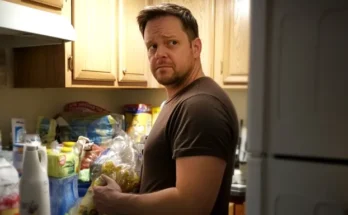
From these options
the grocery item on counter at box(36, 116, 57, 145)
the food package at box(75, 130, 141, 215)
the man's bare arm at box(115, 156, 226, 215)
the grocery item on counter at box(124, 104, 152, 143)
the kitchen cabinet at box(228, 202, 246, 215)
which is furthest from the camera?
the grocery item on counter at box(124, 104, 152, 143)

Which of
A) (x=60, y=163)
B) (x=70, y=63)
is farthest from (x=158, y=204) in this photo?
(x=70, y=63)

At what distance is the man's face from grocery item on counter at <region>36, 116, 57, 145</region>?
74cm

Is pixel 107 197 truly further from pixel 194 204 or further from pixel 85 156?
pixel 85 156

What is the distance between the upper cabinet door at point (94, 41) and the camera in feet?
5.17

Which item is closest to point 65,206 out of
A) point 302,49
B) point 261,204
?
point 261,204

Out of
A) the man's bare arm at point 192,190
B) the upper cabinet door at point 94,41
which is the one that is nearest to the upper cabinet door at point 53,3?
the upper cabinet door at point 94,41

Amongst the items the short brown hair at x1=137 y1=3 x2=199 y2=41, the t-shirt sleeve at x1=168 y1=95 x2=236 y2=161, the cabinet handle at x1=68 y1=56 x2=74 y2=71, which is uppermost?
the short brown hair at x1=137 y1=3 x2=199 y2=41

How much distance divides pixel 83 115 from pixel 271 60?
1542 mm

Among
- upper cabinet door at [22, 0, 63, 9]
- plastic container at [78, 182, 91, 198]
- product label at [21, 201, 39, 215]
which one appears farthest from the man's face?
plastic container at [78, 182, 91, 198]

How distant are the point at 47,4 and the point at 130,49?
686mm

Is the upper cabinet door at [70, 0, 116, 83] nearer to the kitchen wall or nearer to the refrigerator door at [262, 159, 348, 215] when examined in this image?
the kitchen wall

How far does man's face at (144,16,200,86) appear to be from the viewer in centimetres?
117

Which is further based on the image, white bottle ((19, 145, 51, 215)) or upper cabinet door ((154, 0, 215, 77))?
upper cabinet door ((154, 0, 215, 77))

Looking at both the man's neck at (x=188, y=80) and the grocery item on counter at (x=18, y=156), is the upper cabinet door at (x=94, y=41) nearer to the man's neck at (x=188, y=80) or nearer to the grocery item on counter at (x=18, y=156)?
the grocery item on counter at (x=18, y=156)
